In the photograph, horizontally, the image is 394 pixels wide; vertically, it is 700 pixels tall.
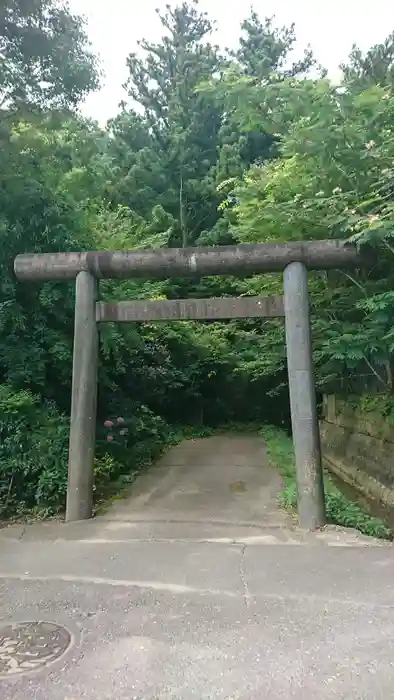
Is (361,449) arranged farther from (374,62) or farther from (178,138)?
(178,138)

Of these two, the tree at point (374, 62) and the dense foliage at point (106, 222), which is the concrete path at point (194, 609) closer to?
the dense foliage at point (106, 222)

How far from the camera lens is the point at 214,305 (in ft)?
20.5

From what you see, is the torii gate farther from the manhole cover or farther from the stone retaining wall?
the manhole cover

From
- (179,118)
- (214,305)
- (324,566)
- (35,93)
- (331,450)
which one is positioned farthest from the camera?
(179,118)

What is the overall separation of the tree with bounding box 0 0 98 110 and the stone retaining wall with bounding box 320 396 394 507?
6875mm

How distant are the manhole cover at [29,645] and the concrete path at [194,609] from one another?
12mm

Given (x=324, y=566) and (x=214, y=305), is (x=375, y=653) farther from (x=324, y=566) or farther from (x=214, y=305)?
(x=214, y=305)

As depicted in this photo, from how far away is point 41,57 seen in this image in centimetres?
748

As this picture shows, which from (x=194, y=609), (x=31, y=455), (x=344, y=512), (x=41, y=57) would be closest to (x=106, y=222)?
(x=41, y=57)

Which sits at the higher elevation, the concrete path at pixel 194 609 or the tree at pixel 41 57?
the tree at pixel 41 57

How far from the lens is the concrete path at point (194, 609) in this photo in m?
2.76

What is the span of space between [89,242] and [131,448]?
4.21 m

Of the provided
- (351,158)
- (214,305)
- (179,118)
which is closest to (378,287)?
(351,158)

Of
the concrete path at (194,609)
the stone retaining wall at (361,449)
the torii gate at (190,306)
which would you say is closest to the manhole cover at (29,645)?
the concrete path at (194,609)
